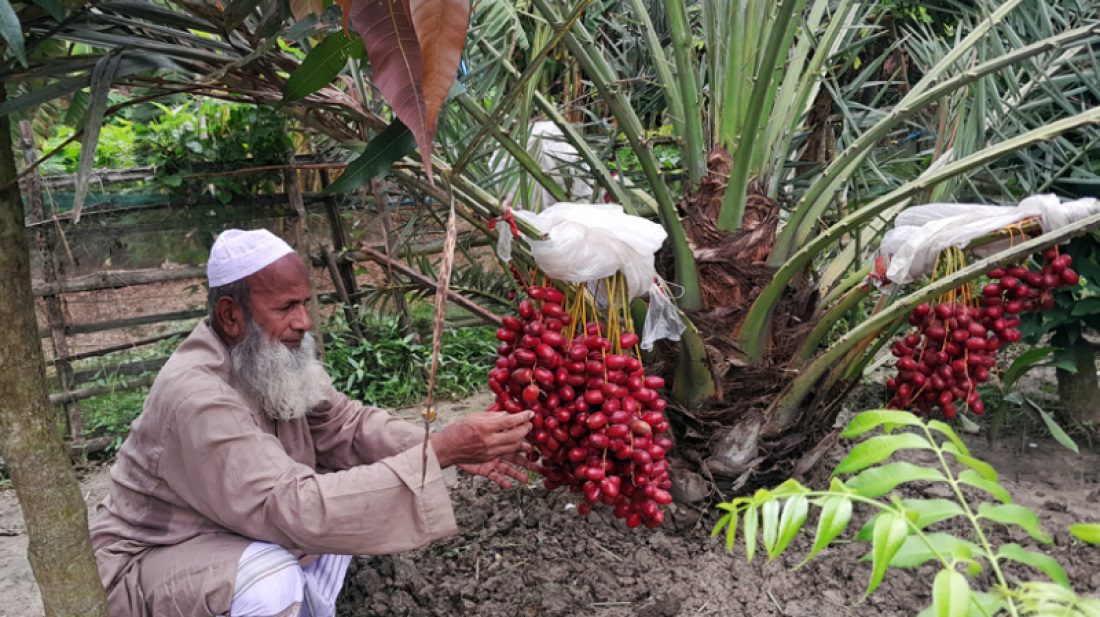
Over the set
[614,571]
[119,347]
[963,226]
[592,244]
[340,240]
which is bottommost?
[614,571]

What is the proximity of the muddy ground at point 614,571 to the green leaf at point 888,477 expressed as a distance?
1.53 meters

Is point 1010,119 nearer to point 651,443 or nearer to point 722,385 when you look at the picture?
point 722,385

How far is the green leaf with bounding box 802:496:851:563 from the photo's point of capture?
30.6 inches

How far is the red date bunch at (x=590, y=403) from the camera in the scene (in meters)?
1.86

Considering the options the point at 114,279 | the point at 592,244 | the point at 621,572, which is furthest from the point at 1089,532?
the point at 114,279

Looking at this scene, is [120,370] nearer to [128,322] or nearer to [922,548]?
[128,322]

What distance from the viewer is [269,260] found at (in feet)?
6.98

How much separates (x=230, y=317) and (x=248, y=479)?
1.60 feet

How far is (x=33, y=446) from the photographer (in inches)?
57.6

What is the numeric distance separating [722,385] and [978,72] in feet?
3.49

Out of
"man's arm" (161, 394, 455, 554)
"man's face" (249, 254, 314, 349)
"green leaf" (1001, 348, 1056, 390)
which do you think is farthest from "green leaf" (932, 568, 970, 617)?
"green leaf" (1001, 348, 1056, 390)

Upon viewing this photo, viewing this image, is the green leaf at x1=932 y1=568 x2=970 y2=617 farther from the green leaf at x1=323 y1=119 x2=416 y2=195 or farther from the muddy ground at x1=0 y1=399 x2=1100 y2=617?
the muddy ground at x1=0 y1=399 x2=1100 y2=617

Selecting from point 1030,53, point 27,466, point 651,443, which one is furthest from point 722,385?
point 27,466

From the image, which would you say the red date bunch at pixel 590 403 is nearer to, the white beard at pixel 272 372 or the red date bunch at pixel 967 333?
the white beard at pixel 272 372
